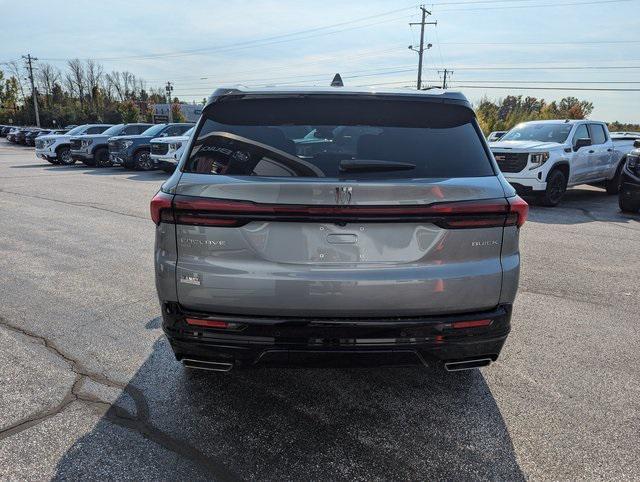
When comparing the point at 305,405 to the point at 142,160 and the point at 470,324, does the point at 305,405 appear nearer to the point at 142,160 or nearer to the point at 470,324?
the point at 470,324

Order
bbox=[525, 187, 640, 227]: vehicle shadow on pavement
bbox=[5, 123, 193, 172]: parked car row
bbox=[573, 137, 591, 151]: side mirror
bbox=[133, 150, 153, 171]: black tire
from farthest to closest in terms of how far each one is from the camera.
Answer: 1. bbox=[133, 150, 153, 171]: black tire
2. bbox=[5, 123, 193, 172]: parked car row
3. bbox=[573, 137, 591, 151]: side mirror
4. bbox=[525, 187, 640, 227]: vehicle shadow on pavement

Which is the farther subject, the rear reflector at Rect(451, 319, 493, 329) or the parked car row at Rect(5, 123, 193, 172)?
the parked car row at Rect(5, 123, 193, 172)

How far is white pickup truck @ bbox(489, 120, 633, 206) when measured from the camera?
445 inches

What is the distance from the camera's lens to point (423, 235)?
2.47 m

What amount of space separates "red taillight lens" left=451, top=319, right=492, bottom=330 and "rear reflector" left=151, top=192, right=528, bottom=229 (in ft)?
1.61

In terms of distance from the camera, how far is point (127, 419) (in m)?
2.93

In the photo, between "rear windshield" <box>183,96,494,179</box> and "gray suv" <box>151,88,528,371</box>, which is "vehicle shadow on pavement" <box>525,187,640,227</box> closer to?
"rear windshield" <box>183,96,494,179</box>

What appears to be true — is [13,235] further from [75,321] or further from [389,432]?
[389,432]

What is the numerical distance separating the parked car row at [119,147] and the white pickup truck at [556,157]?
11746 millimetres

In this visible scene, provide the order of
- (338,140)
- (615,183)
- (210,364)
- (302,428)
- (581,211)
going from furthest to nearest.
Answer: (615,183) → (581,211) → (302,428) → (338,140) → (210,364)

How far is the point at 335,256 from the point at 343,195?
11.9 inches

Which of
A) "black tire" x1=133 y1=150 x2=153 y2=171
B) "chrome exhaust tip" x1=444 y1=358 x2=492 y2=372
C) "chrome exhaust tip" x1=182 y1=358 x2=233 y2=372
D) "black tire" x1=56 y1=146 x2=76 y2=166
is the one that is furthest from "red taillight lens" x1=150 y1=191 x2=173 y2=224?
"black tire" x1=56 y1=146 x2=76 y2=166

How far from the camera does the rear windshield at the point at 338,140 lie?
8.64 feet

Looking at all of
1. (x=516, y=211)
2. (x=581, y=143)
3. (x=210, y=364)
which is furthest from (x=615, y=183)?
(x=210, y=364)
